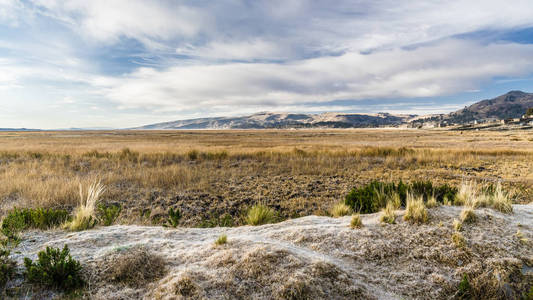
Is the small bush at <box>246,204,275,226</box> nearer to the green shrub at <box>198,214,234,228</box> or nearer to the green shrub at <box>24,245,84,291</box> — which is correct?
the green shrub at <box>198,214,234,228</box>

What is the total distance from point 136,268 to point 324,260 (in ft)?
7.30

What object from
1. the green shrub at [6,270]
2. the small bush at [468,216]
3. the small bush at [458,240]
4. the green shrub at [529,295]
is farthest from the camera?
the small bush at [468,216]

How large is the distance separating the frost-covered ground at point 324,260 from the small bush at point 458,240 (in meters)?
0.06

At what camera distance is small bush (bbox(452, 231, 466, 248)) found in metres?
3.45

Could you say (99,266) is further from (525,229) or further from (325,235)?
(525,229)

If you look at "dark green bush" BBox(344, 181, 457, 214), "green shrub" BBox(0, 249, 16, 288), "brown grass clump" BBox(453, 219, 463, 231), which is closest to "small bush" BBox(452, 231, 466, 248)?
"brown grass clump" BBox(453, 219, 463, 231)

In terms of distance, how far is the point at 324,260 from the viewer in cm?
300

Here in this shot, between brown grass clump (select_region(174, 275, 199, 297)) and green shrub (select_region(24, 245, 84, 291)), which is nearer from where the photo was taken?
A: brown grass clump (select_region(174, 275, 199, 297))

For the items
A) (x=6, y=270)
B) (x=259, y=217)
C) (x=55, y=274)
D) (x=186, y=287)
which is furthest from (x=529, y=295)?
(x=6, y=270)

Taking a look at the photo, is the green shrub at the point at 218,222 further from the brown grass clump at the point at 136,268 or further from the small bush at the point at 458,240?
the small bush at the point at 458,240

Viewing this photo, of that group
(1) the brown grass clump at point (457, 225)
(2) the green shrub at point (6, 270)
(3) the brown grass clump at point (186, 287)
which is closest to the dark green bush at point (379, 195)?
(1) the brown grass clump at point (457, 225)

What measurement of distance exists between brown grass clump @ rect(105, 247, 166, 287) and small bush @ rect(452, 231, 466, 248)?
12.8ft

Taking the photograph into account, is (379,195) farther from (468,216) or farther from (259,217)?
(259,217)

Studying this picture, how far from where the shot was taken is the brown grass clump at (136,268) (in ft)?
9.19
